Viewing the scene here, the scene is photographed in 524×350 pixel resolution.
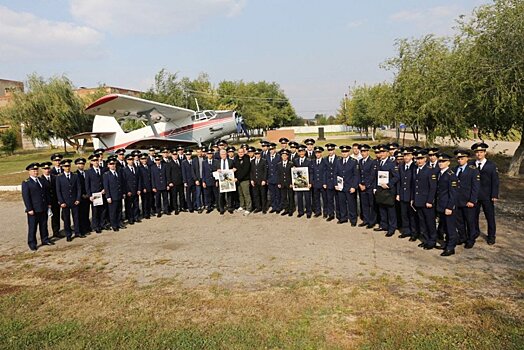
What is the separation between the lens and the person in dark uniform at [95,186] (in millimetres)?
8367

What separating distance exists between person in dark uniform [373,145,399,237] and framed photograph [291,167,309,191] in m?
1.88

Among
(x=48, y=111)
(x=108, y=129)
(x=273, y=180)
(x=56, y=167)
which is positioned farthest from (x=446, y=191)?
(x=48, y=111)

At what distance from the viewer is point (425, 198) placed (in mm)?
6551

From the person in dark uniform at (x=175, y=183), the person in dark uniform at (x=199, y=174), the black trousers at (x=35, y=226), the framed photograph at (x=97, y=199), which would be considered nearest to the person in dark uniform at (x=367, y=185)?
the person in dark uniform at (x=199, y=174)

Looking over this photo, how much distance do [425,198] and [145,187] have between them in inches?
271

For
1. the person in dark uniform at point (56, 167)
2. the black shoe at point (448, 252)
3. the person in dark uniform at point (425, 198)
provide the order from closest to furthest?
the black shoe at point (448, 252) < the person in dark uniform at point (425, 198) < the person in dark uniform at point (56, 167)

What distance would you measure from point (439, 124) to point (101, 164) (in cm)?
1577

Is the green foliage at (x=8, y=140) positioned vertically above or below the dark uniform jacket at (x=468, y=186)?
above

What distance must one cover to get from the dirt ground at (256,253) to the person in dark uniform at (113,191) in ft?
1.33

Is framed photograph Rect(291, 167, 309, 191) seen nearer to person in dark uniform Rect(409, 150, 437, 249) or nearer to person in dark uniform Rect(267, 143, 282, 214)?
person in dark uniform Rect(267, 143, 282, 214)

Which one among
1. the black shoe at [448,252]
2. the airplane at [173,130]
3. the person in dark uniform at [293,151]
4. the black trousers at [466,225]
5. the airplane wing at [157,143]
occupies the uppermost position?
the airplane at [173,130]

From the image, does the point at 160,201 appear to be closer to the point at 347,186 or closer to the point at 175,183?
the point at 175,183

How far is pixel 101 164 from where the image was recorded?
8.78 meters

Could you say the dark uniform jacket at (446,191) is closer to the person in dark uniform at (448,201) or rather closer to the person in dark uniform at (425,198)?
the person in dark uniform at (448,201)
